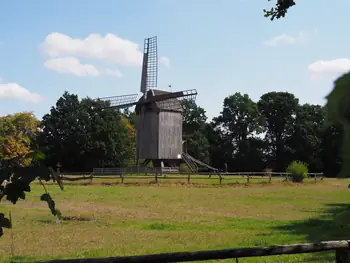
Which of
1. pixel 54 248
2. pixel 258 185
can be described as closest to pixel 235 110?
pixel 258 185

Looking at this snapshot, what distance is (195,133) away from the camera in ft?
233

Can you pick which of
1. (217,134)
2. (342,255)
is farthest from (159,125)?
(342,255)

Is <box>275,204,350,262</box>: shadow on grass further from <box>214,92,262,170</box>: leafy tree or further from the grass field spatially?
<box>214,92,262,170</box>: leafy tree

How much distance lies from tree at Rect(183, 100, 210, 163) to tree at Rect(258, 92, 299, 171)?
9480 mm

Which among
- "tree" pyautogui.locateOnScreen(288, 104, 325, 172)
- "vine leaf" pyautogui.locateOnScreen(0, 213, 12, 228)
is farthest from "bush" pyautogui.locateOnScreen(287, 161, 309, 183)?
"vine leaf" pyautogui.locateOnScreen(0, 213, 12, 228)

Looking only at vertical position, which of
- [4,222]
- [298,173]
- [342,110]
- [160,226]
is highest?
[342,110]

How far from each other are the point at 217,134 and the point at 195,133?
3.90 meters

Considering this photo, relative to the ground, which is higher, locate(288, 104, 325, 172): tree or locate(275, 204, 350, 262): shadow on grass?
locate(288, 104, 325, 172): tree

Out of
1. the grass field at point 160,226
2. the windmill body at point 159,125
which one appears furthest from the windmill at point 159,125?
the grass field at point 160,226

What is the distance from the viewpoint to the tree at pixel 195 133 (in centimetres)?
6706

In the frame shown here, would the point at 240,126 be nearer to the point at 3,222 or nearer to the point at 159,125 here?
the point at 159,125

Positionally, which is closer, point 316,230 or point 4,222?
point 4,222

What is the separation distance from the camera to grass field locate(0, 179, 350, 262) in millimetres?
10531

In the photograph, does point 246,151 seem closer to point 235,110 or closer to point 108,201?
point 235,110
